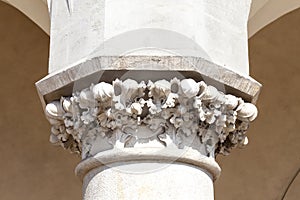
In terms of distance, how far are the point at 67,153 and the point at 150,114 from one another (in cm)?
390

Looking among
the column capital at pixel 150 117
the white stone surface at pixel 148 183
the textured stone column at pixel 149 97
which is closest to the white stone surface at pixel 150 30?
the textured stone column at pixel 149 97

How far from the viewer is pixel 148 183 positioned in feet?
8.61

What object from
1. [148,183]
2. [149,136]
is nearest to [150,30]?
[149,136]

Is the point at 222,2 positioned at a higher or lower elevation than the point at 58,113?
higher

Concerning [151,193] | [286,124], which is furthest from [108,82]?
[286,124]

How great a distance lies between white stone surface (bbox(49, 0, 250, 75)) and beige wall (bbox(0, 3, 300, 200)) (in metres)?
3.29

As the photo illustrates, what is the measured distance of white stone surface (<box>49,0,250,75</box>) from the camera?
2773 mm

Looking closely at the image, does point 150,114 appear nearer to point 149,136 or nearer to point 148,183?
point 149,136

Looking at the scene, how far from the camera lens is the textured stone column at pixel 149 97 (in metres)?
2.67

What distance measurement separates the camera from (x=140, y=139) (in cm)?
269

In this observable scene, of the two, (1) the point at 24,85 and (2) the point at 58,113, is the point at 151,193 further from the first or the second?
(1) the point at 24,85

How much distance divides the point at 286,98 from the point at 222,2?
3805mm

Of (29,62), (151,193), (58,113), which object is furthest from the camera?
(29,62)

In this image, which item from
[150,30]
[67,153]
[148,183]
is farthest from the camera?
[67,153]
